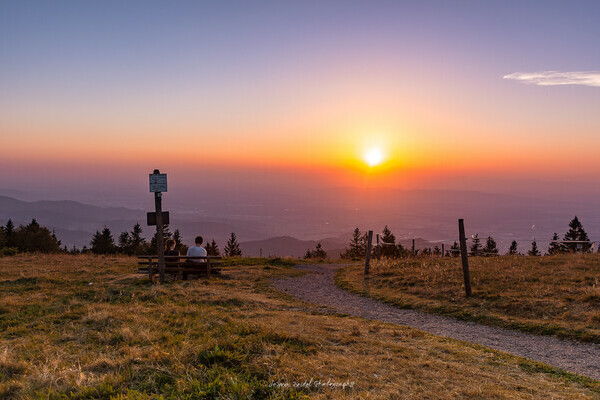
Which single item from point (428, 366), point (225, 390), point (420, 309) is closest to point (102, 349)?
point (225, 390)

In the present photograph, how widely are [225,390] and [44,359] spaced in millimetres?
3101

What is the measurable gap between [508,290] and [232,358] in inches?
429

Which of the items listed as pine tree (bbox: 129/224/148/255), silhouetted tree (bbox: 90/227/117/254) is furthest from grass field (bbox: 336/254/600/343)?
pine tree (bbox: 129/224/148/255)

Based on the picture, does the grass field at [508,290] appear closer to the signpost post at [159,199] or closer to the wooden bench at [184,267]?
the wooden bench at [184,267]

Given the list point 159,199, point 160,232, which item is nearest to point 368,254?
point 160,232

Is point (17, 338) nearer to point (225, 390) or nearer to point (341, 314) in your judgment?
point (225, 390)

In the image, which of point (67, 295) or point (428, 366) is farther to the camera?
point (67, 295)

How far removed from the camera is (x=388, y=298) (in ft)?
44.4

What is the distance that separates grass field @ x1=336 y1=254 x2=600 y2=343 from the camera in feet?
33.1

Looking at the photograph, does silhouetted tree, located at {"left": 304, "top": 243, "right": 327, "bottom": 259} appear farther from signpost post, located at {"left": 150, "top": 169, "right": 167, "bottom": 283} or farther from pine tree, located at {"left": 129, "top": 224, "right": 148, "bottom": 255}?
pine tree, located at {"left": 129, "top": 224, "right": 148, "bottom": 255}

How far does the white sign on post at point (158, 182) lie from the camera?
1412cm

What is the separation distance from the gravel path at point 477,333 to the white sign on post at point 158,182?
19.4 ft

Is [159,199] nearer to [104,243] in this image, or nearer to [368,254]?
[368,254]

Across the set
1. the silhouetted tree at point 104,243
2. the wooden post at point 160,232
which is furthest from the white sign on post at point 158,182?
the silhouetted tree at point 104,243
